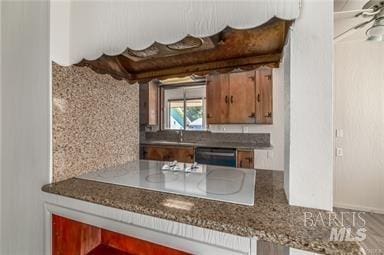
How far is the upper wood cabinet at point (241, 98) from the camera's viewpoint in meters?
3.27

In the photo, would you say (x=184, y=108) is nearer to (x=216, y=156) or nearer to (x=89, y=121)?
(x=216, y=156)

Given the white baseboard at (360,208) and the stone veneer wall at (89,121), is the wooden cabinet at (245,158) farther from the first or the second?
the stone veneer wall at (89,121)

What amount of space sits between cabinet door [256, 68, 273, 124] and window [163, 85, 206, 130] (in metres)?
1.07

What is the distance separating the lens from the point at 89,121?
1.46m

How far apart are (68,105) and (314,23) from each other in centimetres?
138

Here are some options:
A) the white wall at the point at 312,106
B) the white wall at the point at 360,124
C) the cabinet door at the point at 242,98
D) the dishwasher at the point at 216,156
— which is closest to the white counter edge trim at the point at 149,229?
the white wall at the point at 312,106

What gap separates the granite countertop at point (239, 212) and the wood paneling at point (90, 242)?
0.83 ft

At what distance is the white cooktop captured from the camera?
994 millimetres

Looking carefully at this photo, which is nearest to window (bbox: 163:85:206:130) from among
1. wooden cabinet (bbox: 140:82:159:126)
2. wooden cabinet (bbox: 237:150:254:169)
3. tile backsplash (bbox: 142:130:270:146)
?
tile backsplash (bbox: 142:130:270:146)

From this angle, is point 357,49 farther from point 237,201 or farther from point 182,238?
point 182,238

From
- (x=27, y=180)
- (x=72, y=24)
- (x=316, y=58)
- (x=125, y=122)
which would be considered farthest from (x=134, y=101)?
(x=316, y=58)

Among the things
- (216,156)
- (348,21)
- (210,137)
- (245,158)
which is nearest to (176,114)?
(210,137)

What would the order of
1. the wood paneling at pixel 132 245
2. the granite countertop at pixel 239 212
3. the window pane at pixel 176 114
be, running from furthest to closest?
the window pane at pixel 176 114 < the wood paneling at pixel 132 245 < the granite countertop at pixel 239 212

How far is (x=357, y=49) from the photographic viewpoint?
3.07m
